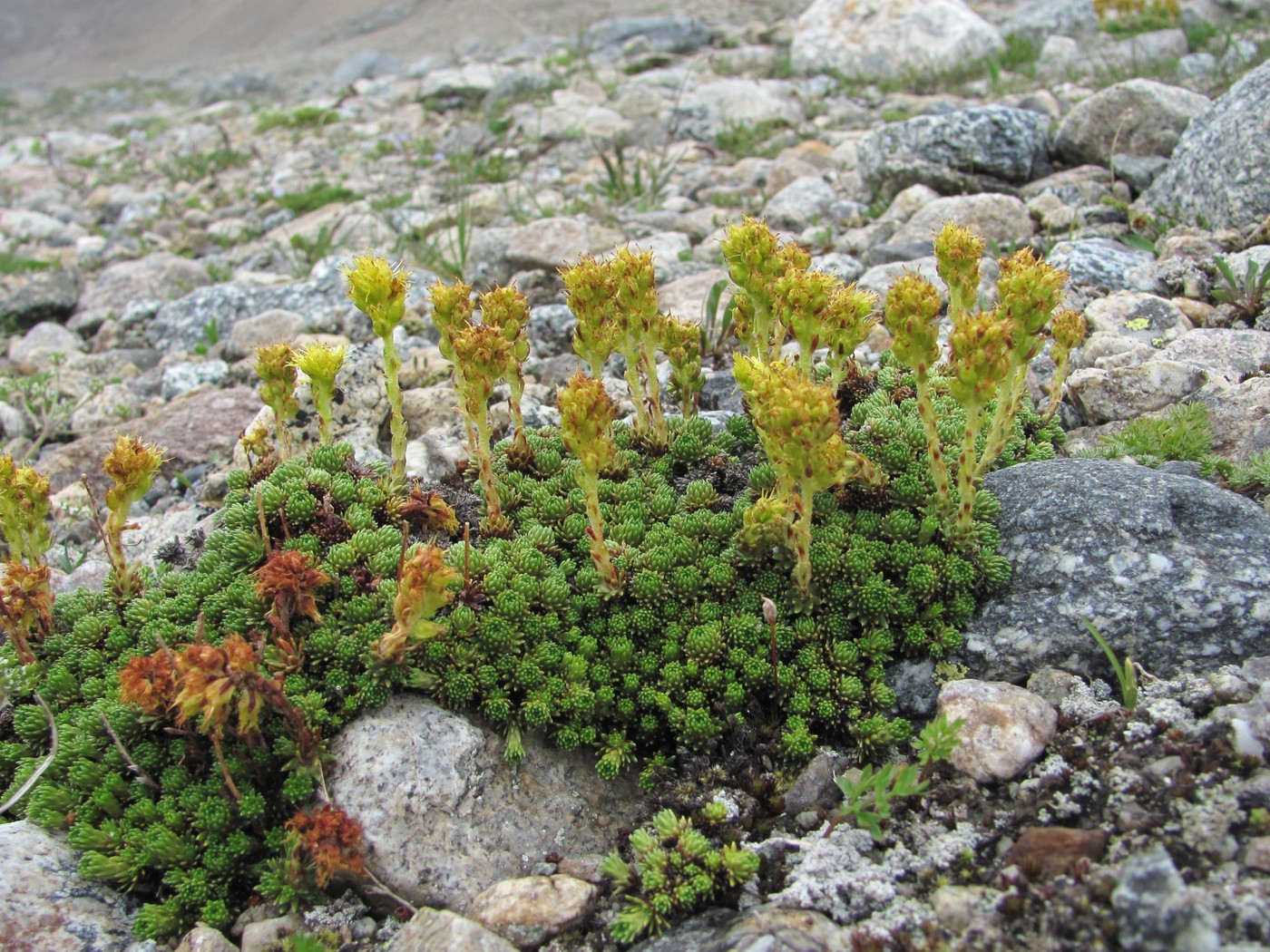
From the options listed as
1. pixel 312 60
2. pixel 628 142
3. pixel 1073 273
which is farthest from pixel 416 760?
pixel 312 60

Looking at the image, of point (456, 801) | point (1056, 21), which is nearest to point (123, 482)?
point (456, 801)

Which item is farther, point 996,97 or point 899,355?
point 996,97

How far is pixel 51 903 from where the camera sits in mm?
3326

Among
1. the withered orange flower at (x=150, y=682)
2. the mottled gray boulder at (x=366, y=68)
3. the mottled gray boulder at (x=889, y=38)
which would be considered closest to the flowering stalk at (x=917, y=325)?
the withered orange flower at (x=150, y=682)

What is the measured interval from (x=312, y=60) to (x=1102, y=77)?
22172 millimetres

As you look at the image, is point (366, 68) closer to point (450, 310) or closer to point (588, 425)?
point (450, 310)

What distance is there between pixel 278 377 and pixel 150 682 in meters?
1.83

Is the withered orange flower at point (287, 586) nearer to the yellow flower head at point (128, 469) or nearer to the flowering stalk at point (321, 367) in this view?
the yellow flower head at point (128, 469)

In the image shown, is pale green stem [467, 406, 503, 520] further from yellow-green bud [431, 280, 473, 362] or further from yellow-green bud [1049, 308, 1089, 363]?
yellow-green bud [1049, 308, 1089, 363]

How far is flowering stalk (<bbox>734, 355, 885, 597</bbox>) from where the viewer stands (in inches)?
139

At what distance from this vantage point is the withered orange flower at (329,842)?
321cm

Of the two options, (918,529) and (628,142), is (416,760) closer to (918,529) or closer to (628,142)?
(918,529)

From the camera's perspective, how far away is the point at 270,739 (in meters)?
3.71

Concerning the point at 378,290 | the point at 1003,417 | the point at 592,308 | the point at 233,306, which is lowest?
the point at 233,306
